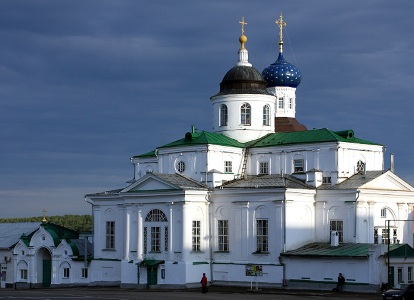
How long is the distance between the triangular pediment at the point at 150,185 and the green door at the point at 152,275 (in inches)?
201

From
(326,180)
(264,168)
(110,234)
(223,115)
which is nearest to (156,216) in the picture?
(110,234)

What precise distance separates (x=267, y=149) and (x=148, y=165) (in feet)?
34.2

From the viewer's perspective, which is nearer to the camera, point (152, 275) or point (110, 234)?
point (152, 275)

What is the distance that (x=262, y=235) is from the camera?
59.5 m

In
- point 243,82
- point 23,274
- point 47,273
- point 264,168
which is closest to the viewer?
point 264,168

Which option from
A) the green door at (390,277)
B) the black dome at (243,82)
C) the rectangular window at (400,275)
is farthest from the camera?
the black dome at (243,82)

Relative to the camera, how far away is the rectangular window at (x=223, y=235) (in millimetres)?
61219

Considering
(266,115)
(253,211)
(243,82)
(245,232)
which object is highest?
(243,82)

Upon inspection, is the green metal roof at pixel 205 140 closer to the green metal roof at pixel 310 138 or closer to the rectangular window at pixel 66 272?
the green metal roof at pixel 310 138

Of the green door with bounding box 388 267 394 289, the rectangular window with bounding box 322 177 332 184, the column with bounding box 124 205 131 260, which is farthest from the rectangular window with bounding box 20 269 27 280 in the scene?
the green door with bounding box 388 267 394 289

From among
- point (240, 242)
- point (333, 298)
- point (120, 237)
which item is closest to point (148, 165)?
point (120, 237)

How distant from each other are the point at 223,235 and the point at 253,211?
297 cm

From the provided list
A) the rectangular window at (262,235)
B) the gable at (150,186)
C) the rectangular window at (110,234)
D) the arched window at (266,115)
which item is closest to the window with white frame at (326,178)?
the rectangular window at (262,235)

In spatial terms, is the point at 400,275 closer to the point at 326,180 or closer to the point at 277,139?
the point at 326,180
